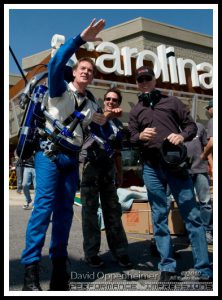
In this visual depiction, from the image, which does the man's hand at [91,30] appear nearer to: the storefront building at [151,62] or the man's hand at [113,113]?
the man's hand at [113,113]

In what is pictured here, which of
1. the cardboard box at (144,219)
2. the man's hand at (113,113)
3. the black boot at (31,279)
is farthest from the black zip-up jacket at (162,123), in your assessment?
the cardboard box at (144,219)

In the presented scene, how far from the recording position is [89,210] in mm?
3762

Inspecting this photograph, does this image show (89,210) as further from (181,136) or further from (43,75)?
(43,75)

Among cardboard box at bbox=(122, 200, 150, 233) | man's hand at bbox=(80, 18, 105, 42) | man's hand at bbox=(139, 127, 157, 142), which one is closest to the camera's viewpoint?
man's hand at bbox=(80, 18, 105, 42)

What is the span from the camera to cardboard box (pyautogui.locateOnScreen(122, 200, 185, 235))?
16.9 feet

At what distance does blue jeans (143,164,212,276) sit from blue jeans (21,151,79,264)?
77 cm

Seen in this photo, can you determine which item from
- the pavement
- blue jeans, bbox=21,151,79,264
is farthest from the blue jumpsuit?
the pavement

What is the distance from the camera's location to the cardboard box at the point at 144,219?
514 cm

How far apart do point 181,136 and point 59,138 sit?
1099mm

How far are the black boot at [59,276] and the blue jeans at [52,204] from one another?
5cm

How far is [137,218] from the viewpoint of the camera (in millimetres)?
5410

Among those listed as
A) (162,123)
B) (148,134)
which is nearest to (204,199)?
(162,123)

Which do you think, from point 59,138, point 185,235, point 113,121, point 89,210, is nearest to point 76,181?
point 59,138

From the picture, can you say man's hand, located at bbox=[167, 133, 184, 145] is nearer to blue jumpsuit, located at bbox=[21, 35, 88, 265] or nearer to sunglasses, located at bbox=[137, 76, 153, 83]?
sunglasses, located at bbox=[137, 76, 153, 83]
